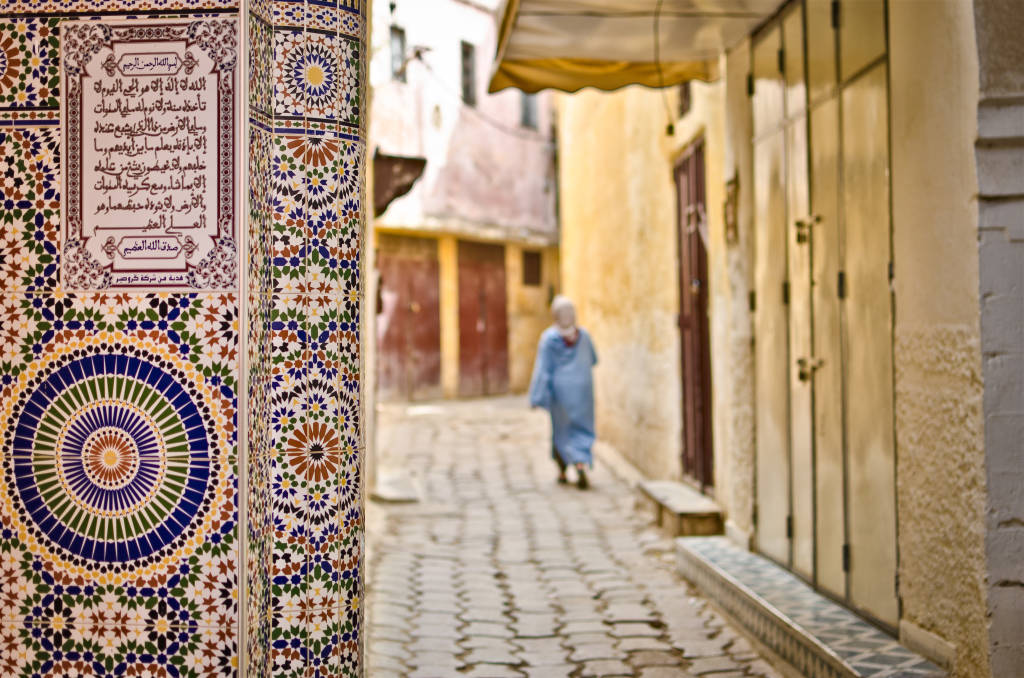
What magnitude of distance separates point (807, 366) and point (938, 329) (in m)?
1.46

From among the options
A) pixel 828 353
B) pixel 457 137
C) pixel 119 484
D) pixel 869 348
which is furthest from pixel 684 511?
pixel 457 137

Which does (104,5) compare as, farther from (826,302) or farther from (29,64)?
(826,302)

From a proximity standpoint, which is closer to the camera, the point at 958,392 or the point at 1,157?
the point at 1,157

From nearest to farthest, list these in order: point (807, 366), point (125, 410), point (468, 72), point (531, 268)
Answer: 1. point (125, 410)
2. point (807, 366)
3. point (468, 72)
4. point (531, 268)

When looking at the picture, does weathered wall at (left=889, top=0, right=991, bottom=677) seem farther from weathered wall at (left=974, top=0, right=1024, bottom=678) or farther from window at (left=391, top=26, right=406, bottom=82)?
window at (left=391, top=26, right=406, bottom=82)

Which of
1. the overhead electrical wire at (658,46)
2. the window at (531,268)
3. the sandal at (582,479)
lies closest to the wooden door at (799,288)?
the overhead electrical wire at (658,46)

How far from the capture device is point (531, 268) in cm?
2222

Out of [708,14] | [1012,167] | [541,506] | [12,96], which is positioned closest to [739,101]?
[708,14]

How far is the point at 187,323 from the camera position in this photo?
292 cm

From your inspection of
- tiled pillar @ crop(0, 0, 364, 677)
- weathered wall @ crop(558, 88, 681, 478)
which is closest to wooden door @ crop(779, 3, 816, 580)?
tiled pillar @ crop(0, 0, 364, 677)

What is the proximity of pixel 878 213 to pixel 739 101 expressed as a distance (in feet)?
6.58

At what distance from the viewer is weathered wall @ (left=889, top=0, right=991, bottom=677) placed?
3.53 meters

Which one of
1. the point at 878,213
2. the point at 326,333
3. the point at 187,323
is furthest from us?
the point at 878,213

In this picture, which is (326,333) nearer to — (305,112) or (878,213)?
(305,112)
